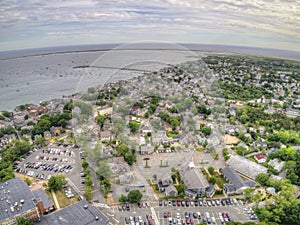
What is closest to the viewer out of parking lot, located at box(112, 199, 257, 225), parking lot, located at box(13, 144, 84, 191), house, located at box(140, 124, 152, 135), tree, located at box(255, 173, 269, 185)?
parking lot, located at box(112, 199, 257, 225)

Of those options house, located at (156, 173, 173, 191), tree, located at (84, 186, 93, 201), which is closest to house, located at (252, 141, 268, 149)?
house, located at (156, 173, 173, 191)

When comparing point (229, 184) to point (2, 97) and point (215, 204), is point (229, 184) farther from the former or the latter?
point (2, 97)

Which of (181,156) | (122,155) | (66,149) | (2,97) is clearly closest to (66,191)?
(122,155)

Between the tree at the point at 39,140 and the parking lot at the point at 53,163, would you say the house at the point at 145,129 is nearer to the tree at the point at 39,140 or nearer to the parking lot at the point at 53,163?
the parking lot at the point at 53,163

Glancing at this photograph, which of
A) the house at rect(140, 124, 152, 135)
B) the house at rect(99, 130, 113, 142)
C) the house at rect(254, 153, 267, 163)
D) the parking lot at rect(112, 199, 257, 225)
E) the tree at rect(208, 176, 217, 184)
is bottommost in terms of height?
the parking lot at rect(112, 199, 257, 225)

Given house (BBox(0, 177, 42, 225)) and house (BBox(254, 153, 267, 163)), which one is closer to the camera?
house (BBox(0, 177, 42, 225))

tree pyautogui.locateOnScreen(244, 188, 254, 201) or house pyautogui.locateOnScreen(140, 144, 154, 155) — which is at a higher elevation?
house pyautogui.locateOnScreen(140, 144, 154, 155)

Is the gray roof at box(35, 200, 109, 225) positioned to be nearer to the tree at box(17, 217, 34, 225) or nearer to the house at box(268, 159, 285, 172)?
the tree at box(17, 217, 34, 225)
